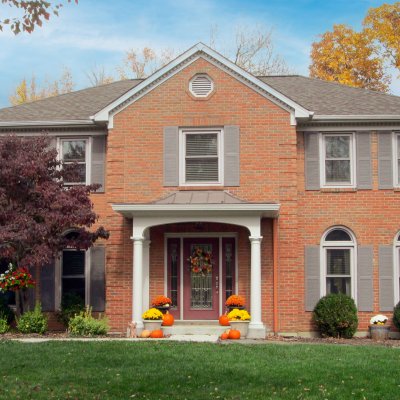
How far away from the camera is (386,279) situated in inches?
784

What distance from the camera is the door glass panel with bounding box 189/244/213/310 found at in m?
20.0

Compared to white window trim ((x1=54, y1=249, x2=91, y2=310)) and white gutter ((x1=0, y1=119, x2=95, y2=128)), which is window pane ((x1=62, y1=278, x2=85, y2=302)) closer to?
white window trim ((x1=54, y1=249, x2=91, y2=310))

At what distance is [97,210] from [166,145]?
8.61 ft

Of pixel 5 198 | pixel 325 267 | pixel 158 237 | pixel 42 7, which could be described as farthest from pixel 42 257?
pixel 42 7

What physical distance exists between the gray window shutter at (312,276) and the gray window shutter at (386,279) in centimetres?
166

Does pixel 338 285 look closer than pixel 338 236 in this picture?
Yes

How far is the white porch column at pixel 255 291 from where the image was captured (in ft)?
59.4

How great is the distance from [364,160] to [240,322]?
5.75 m

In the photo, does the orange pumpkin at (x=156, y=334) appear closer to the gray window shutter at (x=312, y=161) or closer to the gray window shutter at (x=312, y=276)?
the gray window shutter at (x=312, y=276)

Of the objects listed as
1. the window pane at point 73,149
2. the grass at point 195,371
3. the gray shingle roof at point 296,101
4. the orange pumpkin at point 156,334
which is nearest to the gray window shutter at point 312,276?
the gray shingle roof at point 296,101

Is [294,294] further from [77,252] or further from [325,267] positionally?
[77,252]

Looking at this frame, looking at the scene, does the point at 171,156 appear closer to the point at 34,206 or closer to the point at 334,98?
the point at 34,206

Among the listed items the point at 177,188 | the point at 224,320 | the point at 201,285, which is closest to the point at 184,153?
the point at 177,188

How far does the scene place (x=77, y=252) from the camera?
20672 millimetres
